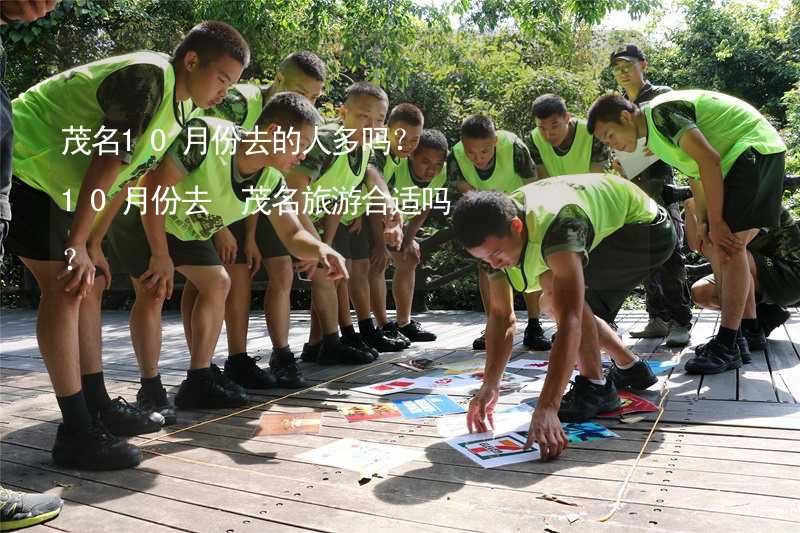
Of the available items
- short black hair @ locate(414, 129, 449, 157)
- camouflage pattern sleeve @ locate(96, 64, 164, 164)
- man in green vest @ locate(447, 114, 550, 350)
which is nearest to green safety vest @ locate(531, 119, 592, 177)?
man in green vest @ locate(447, 114, 550, 350)

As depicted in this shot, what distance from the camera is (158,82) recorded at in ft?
7.32

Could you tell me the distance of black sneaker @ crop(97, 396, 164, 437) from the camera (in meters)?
2.65

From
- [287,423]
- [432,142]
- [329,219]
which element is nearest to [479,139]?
[432,142]

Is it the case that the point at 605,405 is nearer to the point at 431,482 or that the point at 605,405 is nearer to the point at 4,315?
the point at 431,482

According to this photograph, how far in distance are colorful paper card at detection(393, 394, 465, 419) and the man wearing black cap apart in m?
1.79

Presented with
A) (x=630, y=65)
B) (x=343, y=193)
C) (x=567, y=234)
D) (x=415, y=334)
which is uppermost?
(x=630, y=65)

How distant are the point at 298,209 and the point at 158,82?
1330 millimetres

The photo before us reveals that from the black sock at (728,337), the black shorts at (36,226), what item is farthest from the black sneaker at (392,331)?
the black shorts at (36,226)

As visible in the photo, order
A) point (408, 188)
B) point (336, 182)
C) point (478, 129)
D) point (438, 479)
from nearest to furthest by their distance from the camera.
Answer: point (438, 479) < point (336, 182) < point (478, 129) < point (408, 188)

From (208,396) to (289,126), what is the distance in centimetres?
119

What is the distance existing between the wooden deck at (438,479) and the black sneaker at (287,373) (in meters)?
0.26

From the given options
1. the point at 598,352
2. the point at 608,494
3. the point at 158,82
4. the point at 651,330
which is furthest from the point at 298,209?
the point at 651,330

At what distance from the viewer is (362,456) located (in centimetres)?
235

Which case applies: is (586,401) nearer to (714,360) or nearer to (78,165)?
(714,360)
